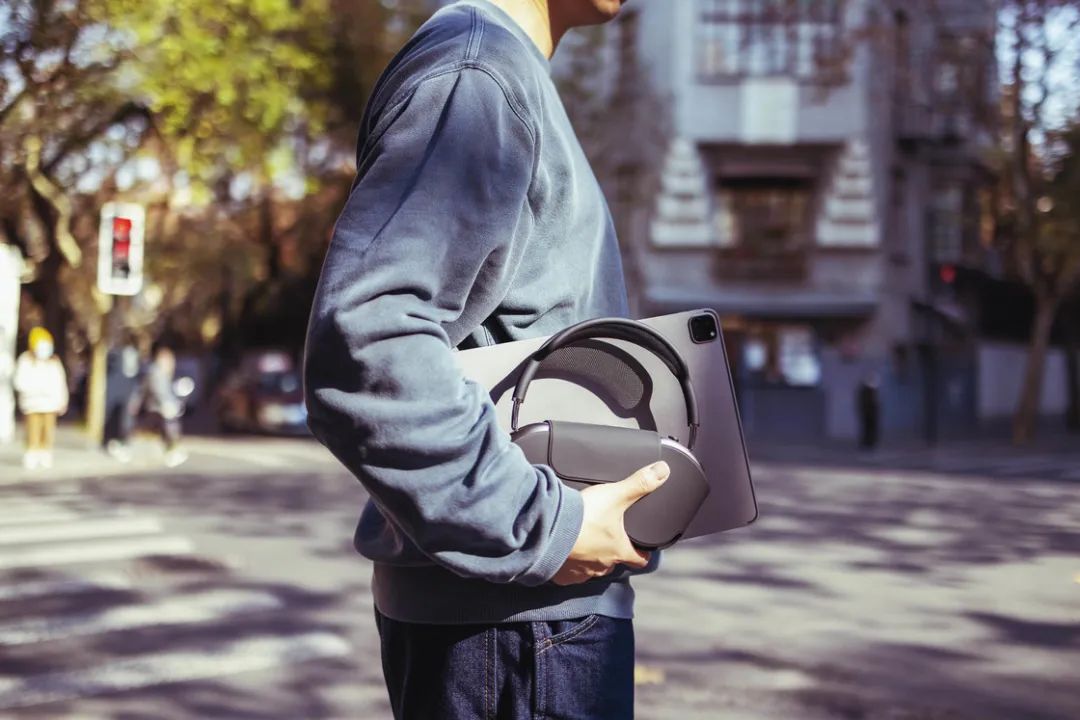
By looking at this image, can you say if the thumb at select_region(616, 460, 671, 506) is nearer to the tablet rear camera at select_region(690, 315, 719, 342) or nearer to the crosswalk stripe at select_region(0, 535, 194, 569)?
the tablet rear camera at select_region(690, 315, 719, 342)

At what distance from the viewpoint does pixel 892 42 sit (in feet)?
83.8

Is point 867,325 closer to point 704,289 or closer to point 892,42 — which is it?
point 704,289

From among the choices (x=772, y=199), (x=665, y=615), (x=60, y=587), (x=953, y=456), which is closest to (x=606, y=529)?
(x=665, y=615)

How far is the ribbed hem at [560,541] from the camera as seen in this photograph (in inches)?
51.8

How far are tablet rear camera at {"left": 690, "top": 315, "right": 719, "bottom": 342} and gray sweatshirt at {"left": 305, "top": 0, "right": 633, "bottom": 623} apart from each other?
0.58ft

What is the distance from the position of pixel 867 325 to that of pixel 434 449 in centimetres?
2894

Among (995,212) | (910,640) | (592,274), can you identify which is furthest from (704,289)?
(592,274)

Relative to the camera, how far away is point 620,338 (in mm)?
1483

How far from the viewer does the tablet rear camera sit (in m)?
1.50

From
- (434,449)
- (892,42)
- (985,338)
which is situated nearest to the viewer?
(434,449)

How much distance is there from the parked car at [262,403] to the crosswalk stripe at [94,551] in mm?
16471

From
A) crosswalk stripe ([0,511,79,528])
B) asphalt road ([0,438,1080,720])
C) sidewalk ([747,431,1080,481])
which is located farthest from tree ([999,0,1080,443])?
crosswalk stripe ([0,511,79,528])

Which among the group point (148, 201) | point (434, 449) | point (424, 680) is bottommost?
point (424, 680)

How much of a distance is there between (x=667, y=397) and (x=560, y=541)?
0.92ft
